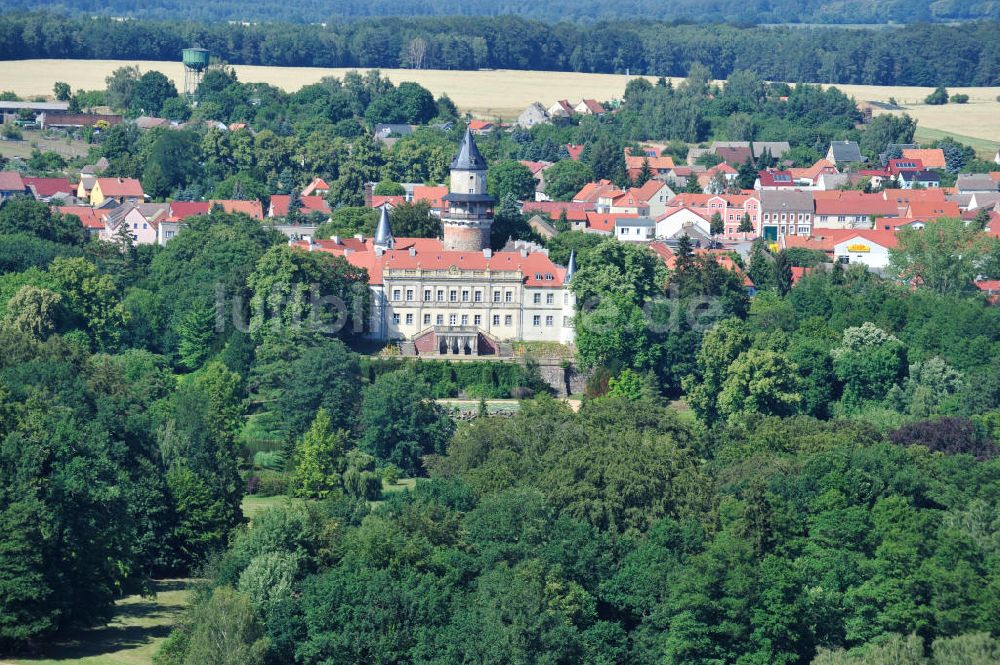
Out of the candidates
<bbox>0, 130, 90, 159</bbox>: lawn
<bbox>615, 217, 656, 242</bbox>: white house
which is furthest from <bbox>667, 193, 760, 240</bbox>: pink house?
<bbox>0, 130, 90, 159</bbox>: lawn

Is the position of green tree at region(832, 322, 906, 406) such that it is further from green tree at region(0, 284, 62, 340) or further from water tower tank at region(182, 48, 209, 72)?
water tower tank at region(182, 48, 209, 72)

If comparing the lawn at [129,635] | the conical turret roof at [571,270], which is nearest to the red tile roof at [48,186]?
the conical turret roof at [571,270]

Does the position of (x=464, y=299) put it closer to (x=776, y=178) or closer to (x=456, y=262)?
(x=456, y=262)

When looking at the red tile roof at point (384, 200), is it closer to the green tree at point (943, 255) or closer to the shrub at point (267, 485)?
the green tree at point (943, 255)

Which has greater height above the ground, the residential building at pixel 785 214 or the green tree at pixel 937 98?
the residential building at pixel 785 214

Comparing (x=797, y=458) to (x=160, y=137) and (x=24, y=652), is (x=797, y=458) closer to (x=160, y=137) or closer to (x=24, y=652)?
(x=24, y=652)
